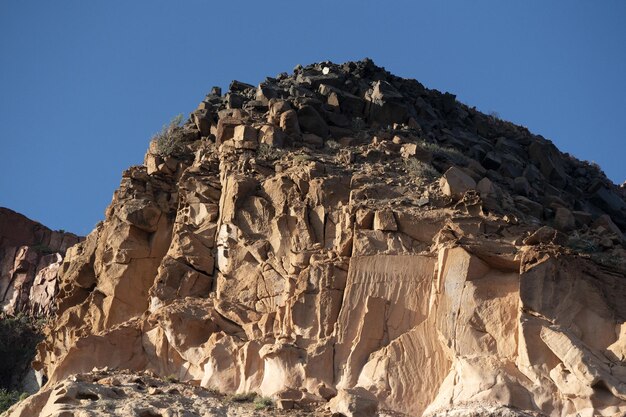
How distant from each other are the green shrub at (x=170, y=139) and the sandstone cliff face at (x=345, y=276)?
0.72 feet

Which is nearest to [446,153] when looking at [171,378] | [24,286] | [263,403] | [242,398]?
[171,378]

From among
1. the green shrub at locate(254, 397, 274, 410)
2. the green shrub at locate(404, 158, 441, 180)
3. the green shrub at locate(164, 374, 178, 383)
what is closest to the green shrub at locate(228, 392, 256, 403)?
the green shrub at locate(254, 397, 274, 410)

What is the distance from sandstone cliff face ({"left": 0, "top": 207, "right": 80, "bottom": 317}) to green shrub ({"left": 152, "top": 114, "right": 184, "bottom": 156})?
18.4m

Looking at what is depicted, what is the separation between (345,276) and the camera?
35.0 m

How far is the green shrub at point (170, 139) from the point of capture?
44.6 metres

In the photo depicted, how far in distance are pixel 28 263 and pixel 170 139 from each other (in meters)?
26.2

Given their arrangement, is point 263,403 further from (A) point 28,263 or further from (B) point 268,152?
(A) point 28,263

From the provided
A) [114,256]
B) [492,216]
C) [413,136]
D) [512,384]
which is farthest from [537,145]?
[512,384]

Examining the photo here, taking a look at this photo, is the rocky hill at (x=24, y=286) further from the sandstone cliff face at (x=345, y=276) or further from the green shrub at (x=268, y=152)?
the green shrub at (x=268, y=152)

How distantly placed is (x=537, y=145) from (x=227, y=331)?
66.7ft

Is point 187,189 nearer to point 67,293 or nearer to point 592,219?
point 67,293

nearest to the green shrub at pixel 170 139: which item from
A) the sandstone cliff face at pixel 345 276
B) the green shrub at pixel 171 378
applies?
the sandstone cliff face at pixel 345 276

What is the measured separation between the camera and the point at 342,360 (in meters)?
33.6

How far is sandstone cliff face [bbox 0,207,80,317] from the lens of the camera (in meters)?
65.8
